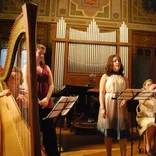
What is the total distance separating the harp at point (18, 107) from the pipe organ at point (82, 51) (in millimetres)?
4788

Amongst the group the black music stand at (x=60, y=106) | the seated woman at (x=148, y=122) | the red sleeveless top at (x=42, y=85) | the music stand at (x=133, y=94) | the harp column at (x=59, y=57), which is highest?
the harp column at (x=59, y=57)

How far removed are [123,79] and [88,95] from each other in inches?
92.2

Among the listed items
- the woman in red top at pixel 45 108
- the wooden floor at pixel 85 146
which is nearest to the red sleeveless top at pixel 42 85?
the woman in red top at pixel 45 108

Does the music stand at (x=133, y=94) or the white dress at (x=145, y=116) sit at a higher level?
the music stand at (x=133, y=94)

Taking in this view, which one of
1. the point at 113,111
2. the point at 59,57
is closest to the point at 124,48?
the point at 59,57

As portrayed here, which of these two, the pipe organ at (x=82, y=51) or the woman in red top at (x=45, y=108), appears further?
the pipe organ at (x=82, y=51)

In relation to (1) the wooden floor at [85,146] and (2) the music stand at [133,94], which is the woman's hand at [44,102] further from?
(1) the wooden floor at [85,146]

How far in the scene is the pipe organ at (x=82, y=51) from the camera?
7047 millimetres

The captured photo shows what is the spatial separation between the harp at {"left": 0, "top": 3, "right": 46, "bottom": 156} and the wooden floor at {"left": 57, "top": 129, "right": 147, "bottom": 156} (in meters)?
1.96

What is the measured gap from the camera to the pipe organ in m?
7.05

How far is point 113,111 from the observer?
3.17 meters

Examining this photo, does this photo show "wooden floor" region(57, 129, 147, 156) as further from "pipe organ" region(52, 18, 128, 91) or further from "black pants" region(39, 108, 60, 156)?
"pipe organ" region(52, 18, 128, 91)

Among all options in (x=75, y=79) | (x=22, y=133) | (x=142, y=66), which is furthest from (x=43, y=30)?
(x=22, y=133)

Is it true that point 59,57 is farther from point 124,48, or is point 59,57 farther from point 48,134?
point 48,134
